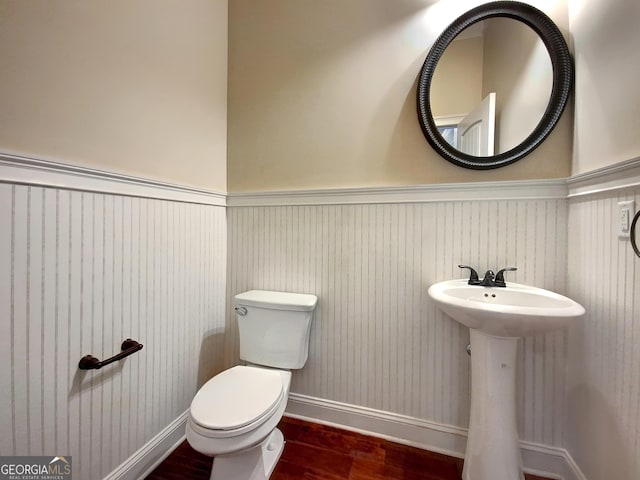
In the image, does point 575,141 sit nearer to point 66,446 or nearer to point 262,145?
point 262,145

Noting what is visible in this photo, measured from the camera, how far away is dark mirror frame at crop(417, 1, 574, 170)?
1157 mm

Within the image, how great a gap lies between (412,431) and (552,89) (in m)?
1.76

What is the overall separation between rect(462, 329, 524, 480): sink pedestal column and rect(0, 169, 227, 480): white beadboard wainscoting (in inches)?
56.1

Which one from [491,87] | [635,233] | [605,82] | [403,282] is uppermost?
[491,87]

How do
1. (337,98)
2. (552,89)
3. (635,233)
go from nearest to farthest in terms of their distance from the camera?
(635,233)
(552,89)
(337,98)

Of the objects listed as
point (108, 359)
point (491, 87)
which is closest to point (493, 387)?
point (491, 87)

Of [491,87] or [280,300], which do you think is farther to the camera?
[280,300]

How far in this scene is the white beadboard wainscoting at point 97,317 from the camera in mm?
810

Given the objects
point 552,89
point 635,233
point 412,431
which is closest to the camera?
point 635,233

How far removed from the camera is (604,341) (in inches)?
38.6

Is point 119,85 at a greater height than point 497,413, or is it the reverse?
point 119,85

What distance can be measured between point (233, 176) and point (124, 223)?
2.46 ft

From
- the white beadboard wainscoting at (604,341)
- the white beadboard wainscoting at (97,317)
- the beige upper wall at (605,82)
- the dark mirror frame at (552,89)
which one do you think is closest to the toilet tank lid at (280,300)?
the white beadboard wainscoting at (97,317)

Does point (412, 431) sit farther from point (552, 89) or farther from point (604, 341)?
point (552, 89)
